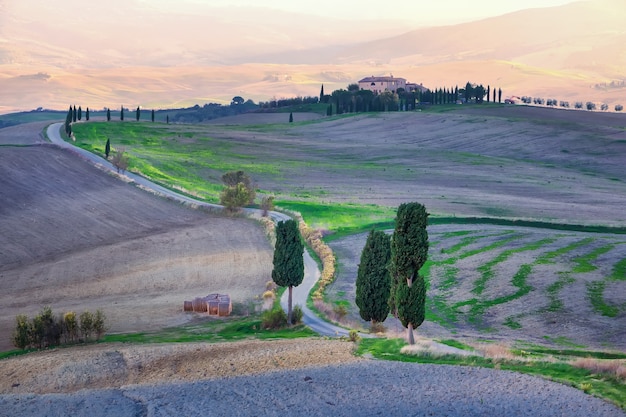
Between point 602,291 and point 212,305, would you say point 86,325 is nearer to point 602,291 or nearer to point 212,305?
point 212,305

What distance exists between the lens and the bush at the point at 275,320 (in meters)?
47.8

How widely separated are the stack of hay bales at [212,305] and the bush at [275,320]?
5.33 meters

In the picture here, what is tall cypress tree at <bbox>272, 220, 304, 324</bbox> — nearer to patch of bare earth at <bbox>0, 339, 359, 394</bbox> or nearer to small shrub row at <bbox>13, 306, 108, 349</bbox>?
patch of bare earth at <bbox>0, 339, 359, 394</bbox>

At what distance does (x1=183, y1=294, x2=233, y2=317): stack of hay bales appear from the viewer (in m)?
53.2

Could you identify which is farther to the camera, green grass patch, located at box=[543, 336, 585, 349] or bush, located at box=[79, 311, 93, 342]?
bush, located at box=[79, 311, 93, 342]

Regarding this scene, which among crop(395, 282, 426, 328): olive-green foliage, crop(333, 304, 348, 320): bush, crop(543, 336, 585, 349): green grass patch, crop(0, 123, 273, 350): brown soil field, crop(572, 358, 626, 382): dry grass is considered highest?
crop(395, 282, 426, 328): olive-green foliage

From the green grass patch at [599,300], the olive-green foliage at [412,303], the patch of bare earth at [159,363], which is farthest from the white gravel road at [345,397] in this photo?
the green grass patch at [599,300]

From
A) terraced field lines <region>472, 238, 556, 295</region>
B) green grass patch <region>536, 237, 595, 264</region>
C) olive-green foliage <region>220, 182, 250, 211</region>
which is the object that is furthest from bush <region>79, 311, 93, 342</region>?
olive-green foliage <region>220, 182, 250, 211</region>

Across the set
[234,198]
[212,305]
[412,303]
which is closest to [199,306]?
[212,305]

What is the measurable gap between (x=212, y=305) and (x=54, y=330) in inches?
429

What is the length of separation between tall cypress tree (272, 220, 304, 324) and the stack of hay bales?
4164mm

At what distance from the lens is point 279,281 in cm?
5134

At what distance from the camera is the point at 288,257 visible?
168ft

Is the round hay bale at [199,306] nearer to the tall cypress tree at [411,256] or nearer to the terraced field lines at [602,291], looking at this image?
the tall cypress tree at [411,256]
